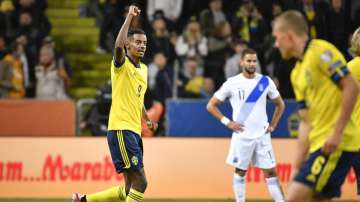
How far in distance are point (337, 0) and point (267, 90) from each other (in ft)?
20.7

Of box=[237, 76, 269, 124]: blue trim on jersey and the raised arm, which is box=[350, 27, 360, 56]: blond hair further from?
box=[237, 76, 269, 124]: blue trim on jersey

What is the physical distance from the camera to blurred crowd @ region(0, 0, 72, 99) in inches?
650

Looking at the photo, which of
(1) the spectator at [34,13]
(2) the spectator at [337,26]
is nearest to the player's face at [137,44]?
(1) the spectator at [34,13]

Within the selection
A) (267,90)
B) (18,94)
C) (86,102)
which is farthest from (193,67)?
(267,90)

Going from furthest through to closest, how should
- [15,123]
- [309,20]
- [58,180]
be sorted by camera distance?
[309,20] → [15,123] → [58,180]

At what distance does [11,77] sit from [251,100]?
637cm

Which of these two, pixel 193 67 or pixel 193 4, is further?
→ pixel 193 4

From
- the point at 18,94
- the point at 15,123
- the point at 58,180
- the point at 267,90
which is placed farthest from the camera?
the point at 18,94

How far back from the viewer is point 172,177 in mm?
14070

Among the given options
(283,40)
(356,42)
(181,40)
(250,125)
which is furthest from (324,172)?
(181,40)

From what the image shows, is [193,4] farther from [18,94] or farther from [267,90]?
[267,90]

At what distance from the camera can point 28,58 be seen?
17047 millimetres

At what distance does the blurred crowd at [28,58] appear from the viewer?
54.1 feet

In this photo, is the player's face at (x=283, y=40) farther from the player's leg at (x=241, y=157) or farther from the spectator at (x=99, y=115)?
the spectator at (x=99, y=115)
